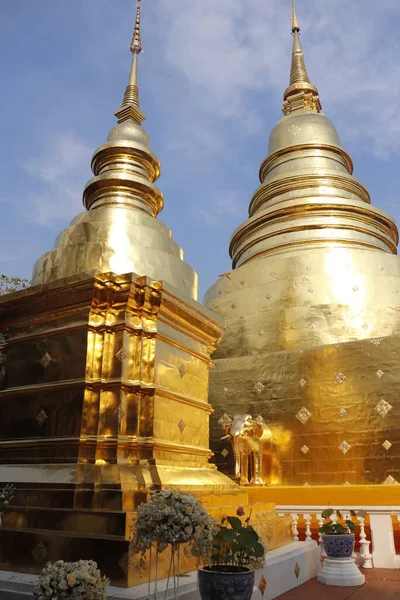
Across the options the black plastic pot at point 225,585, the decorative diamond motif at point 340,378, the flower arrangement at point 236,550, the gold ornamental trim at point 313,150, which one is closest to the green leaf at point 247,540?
the flower arrangement at point 236,550

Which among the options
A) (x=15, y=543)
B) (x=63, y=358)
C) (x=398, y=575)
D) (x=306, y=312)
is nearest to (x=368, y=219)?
(x=306, y=312)

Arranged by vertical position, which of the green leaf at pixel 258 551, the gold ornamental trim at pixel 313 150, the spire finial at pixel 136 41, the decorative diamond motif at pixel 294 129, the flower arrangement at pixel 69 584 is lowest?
the flower arrangement at pixel 69 584

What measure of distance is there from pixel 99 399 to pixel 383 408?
6.13 m

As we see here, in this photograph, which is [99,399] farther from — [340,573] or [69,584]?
[340,573]

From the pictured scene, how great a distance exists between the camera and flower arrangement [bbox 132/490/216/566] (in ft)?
10.6

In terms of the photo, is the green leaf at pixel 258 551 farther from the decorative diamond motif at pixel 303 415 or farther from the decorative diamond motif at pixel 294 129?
the decorative diamond motif at pixel 294 129

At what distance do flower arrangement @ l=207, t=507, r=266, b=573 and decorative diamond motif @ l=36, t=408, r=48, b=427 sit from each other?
7.03 ft

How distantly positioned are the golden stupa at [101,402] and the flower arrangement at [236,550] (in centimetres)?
57

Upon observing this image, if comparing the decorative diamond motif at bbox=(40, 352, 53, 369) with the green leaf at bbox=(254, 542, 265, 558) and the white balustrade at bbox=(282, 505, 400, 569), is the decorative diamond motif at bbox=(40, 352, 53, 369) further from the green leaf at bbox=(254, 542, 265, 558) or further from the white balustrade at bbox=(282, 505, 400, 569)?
the white balustrade at bbox=(282, 505, 400, 569)

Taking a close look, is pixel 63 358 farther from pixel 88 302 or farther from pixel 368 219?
pixel 368 219

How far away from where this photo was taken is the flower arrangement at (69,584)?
108 inches

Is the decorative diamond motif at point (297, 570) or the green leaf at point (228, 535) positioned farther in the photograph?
the decorative diamond motif at point (297, 570)

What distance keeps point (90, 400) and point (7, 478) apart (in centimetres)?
100

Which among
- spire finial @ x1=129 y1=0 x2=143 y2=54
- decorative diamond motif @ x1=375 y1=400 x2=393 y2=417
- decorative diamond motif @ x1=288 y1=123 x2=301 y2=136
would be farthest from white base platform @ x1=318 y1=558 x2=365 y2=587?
decorative diamond motif @ x1=288 y1=123 x2=301 y2=136
